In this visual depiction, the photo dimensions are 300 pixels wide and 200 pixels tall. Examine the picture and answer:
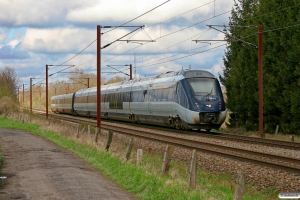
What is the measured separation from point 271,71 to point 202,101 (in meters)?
6.96

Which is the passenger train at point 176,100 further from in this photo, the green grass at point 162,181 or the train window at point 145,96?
the green grass at point 162,181

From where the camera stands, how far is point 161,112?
1379 inches

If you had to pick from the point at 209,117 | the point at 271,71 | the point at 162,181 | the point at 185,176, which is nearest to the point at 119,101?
the point at 271,71

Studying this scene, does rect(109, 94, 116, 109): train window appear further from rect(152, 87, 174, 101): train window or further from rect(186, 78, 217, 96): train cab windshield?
rect(186, 78, 217, 96): train cab windshield

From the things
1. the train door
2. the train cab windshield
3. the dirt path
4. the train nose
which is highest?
the train cab windshield

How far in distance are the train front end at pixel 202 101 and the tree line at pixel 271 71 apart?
3127 millimetres

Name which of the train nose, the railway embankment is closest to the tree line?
the train nose

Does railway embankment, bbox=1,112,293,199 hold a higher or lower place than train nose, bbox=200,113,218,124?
lower

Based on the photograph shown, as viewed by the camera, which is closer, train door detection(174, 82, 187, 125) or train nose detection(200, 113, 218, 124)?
train nose detection(200, 113, 218, 124)

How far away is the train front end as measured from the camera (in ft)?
100

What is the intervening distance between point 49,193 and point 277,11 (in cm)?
2438

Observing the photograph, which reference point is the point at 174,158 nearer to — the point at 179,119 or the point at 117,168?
the point at 117,168

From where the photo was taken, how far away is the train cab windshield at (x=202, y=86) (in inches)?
1235

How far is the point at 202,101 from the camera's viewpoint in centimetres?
3084
